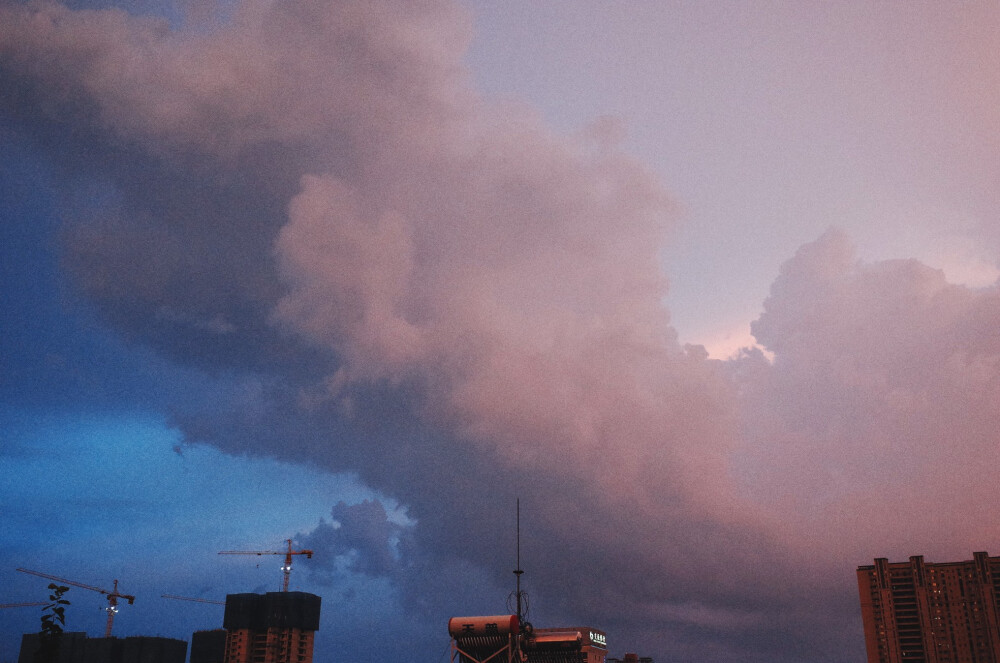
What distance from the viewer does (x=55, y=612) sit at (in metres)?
128

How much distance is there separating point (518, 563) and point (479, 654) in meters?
20.8

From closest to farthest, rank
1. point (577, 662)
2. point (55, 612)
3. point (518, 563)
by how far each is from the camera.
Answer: point (55, 612) < point (518, 563) < point (577, 662)

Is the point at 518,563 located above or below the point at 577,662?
above

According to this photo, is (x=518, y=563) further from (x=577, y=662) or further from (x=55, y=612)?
(x=55, y=612)

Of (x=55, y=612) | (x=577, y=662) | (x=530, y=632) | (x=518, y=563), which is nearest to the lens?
(x=55, y=612)

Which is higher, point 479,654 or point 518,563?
point 518,563

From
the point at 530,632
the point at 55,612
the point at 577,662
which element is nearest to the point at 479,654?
the point at 530,632

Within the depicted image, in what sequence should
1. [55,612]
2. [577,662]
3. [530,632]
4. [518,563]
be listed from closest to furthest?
[55,612]
[518,563]
[530,632]
[577,662]

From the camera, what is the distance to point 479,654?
538 ft

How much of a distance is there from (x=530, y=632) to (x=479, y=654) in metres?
12.1

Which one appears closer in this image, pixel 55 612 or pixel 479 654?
pixel 55 612

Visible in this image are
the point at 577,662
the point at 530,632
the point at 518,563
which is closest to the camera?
the point at 518,563

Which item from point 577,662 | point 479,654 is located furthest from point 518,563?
point 577,662

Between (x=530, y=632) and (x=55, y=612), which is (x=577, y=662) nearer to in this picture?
(x=530, y=632)
